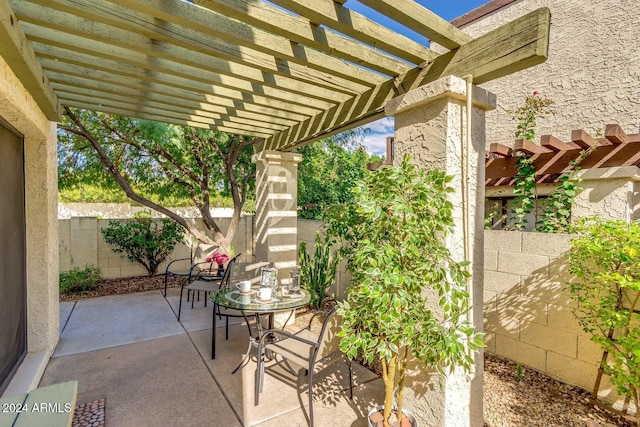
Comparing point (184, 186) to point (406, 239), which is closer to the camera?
point (406, 239)

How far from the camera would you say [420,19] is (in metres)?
1.70

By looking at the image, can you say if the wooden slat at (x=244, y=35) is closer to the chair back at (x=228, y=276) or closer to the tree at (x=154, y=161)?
the chair back at (x=228, y=276)

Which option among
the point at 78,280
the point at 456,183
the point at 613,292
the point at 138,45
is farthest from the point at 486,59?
the point at 78,280

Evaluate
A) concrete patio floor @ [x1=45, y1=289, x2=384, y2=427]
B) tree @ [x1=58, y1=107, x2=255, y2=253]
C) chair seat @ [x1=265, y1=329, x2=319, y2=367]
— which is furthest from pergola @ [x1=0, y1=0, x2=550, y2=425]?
tree @ [x1=58, y1=107, x2=255, y2=253]

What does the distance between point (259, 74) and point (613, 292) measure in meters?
3.09

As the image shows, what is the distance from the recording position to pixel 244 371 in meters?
2.84

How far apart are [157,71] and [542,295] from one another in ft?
12.2

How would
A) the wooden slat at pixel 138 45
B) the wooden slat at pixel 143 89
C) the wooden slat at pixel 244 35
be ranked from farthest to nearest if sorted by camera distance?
the wooden slat at pixel 143 89 → the wooden slat at pixel 138 45 → the wooden slat at pixel 244 35

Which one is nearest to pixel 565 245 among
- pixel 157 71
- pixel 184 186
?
pixel 157 71

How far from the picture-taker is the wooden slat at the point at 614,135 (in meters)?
2.60

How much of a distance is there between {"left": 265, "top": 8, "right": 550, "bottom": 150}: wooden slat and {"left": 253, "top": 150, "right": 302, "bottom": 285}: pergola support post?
1607 mm

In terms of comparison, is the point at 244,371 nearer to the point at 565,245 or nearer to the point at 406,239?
the point at 406,239

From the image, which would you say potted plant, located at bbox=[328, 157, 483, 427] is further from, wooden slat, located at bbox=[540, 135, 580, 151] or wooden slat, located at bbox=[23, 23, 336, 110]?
wooden slat, located at bbox=[540, 135, 580, 151]

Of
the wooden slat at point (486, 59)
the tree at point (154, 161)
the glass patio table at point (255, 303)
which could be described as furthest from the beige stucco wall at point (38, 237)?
the wooden slat at point (486, 59)
